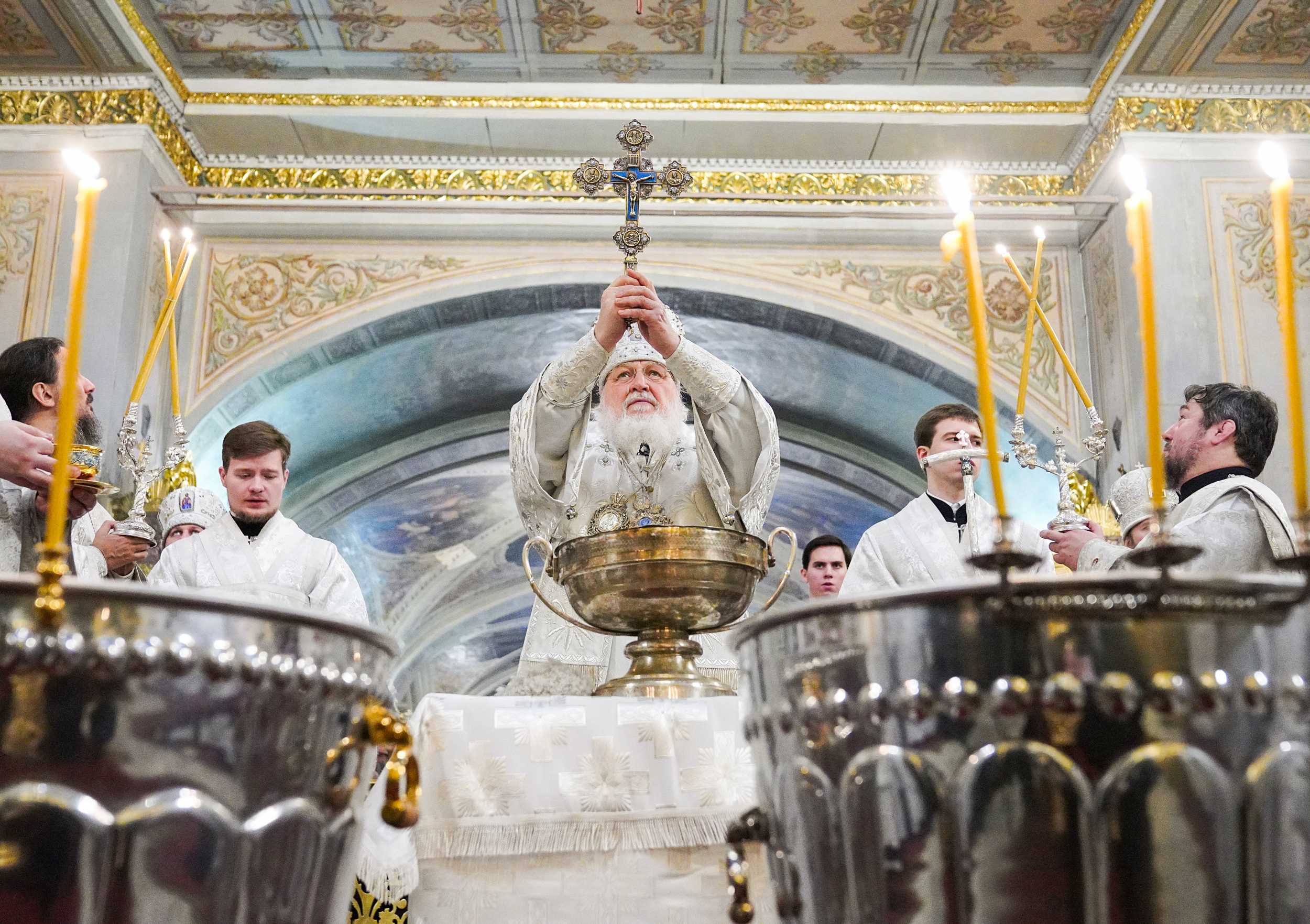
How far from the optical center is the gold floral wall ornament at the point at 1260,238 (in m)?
6.47

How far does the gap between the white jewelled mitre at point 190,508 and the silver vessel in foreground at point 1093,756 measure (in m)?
4.14

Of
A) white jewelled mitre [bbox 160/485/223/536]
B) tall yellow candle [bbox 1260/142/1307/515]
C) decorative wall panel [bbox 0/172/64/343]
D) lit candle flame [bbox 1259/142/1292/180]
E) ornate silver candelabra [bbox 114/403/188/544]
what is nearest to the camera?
tall yellow candle [bbox 1260/142/1307/515]

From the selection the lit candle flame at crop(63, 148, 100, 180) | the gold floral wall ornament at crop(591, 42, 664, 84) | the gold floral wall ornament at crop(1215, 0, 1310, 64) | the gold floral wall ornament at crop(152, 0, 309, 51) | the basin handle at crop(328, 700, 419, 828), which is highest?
the gold floral wall ornament at crop(591, 42, 664, 84)

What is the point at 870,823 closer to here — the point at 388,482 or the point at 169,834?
the point at 169,834

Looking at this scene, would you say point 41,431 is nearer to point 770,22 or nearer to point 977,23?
point 770,22

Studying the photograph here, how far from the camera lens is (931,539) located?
319 cm

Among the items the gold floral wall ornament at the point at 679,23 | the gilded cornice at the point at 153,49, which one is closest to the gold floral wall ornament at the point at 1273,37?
the gold floral wall ornament at the point at 679,23

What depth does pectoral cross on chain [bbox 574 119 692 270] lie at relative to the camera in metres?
2.90

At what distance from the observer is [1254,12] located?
6.18 metres

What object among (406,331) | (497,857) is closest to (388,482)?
(406,331)

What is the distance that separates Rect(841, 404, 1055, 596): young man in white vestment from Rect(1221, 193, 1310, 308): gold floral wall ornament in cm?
377

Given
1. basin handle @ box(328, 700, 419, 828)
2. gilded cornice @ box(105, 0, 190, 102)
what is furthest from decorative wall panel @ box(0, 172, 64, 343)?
basin handle @ box(328, 700, 419, 828)

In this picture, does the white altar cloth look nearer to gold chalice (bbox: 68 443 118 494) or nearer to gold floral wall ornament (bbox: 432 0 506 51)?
gold chalice (bbox: 68 443 118 494)

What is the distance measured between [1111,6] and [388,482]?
5976mm
